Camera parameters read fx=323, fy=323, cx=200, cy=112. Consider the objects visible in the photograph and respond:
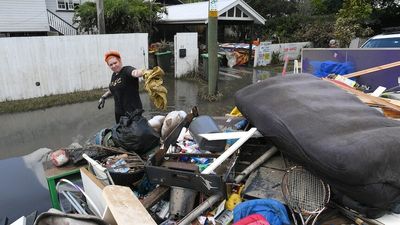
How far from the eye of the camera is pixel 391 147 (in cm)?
203

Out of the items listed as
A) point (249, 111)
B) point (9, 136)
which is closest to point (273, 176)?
point (249, 111)

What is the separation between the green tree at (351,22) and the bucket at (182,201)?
607 inches

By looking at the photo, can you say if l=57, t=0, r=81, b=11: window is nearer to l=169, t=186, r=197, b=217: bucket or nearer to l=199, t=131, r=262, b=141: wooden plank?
l=199, t=131, r=262, b=141: wooden plank

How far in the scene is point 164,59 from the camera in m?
12.4

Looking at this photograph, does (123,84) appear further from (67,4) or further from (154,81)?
(67,4)

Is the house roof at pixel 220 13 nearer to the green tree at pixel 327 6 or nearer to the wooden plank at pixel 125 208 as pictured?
the wooden plank at pixel 125 208

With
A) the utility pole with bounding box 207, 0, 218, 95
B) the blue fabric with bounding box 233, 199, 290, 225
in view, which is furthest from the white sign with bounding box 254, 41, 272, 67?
the blue fabric with bounding box 233, 199, 290, 225

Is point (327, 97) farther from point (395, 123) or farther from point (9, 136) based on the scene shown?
point (9, 136)

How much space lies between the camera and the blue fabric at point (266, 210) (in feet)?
7.09

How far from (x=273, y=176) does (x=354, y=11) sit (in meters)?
17.0

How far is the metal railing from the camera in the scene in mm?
15922

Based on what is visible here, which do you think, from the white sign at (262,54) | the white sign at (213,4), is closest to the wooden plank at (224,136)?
the white sign at (213,4)

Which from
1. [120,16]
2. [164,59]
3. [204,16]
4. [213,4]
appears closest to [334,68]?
[213,4]

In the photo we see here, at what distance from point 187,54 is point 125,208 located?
31.0 ft
